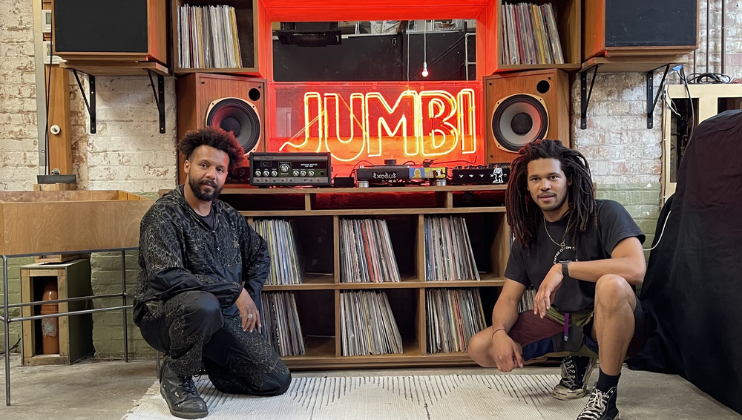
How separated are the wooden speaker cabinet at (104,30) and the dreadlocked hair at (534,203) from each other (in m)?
1.74

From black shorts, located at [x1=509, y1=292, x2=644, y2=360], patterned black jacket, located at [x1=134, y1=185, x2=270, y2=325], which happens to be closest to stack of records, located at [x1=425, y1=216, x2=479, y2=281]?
black shorts, located at [x1=509, y1=292, x2=644, y2=360]

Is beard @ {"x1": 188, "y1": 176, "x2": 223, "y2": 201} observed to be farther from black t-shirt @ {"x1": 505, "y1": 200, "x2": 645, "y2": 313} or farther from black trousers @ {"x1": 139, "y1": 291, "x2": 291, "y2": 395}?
black t-shirt @ {"x1": 505, "y1": 200, "x2": 645, "y2": 313}

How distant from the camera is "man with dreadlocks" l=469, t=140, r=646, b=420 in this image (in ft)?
6.67

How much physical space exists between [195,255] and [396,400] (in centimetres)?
98

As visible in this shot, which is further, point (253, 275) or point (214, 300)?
point (253, 275)

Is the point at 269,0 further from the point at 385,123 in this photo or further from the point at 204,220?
the point at 204,220

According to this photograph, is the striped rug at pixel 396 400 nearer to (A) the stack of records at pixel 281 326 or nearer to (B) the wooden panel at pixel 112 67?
(A) the stack of records at pixel 281 326

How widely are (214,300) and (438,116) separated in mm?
1836

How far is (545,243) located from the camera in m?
2.35

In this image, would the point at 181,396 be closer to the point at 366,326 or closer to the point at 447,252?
the point at 366,326

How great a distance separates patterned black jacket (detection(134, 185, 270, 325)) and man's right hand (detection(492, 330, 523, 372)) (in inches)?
39.6

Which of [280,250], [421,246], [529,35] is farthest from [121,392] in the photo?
[529,35]

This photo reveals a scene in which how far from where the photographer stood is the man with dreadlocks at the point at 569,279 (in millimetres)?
2033

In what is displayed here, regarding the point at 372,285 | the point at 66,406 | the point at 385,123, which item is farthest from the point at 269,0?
the point at 66,406
